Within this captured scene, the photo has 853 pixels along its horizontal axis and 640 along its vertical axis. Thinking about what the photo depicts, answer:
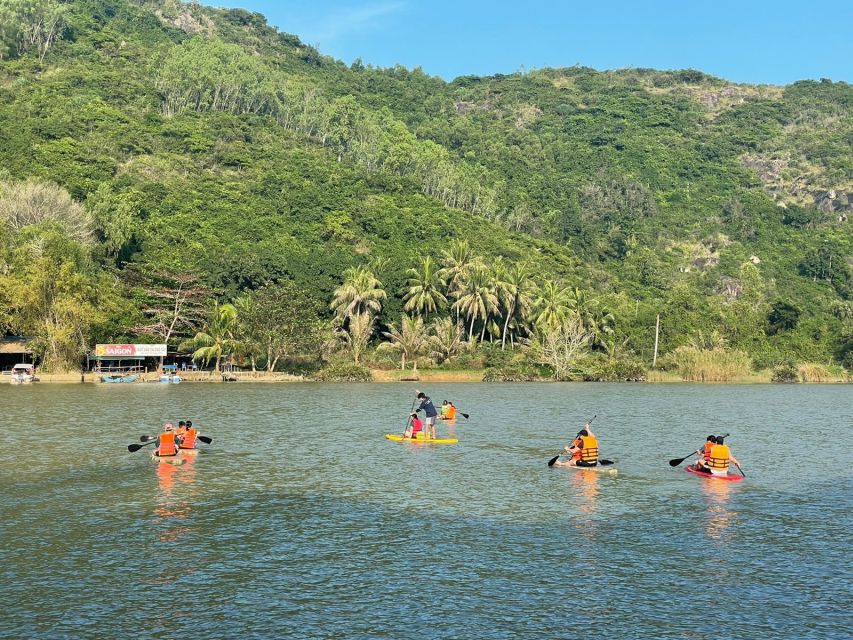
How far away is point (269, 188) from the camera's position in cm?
16362

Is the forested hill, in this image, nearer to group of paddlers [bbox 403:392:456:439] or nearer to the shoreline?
the shoreline

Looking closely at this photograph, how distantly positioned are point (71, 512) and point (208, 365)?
81965mm

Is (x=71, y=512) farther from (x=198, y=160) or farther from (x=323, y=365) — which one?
(x=198, y=160)

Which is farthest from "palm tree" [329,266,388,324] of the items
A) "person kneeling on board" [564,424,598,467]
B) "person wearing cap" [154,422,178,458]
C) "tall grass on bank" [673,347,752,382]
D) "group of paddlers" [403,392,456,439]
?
"person kneeling on board" [564,424,598,467]

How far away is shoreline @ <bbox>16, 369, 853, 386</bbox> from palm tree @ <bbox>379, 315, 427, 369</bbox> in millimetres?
2591

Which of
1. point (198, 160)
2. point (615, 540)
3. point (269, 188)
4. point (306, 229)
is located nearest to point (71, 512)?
point (615, 540)

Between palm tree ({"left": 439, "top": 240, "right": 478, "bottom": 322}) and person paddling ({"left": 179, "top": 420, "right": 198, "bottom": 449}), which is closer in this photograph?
person paddling ({"left": 179, "top": 420, "right": 198, "bottom": 449})

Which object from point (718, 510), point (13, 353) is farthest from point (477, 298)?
point (718, 510)

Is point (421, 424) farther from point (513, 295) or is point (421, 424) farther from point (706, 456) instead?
point (513, 295)

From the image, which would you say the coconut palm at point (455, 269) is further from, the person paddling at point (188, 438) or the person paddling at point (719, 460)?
the person paddling at point (719, 460)

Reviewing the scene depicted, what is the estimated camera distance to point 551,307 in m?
122

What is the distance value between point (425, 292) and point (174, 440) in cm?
8610

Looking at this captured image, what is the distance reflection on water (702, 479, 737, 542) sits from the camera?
2544cm

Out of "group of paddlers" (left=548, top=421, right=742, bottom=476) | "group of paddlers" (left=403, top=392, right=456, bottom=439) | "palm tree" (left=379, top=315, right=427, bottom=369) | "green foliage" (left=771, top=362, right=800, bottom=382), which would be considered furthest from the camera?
"green foliage" (left=771, top=362, right=800, bottom=382)
